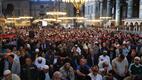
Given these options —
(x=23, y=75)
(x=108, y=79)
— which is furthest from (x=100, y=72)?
(x=23, y=75)

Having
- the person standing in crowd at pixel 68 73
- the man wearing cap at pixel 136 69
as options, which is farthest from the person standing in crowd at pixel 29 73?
the man wearing cap at pixel 136 69

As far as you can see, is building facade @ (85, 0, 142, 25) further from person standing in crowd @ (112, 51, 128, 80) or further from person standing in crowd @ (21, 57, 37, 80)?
person standing in crowd @ (21, 57, 37, 80)

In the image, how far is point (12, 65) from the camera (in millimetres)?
12602

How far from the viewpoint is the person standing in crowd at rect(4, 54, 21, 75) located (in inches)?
489

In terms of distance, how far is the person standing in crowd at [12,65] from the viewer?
12422 mm

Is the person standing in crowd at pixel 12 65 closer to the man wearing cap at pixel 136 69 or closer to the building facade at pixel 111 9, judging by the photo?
the man wearing cap at pixel 136 69

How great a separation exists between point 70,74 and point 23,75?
4.73ft

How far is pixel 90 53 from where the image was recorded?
16969mm

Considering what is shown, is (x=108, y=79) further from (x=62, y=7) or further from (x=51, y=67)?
(x=62, y=7)

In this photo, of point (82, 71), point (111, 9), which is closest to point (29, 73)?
point (82, 71)

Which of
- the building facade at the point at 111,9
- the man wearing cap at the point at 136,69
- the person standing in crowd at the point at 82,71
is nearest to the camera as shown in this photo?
the man wearing cap at the point at 136,69

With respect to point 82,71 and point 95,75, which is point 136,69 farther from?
point 82,71

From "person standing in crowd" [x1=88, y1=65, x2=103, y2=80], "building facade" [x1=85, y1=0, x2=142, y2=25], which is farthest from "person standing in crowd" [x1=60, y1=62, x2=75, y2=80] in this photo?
"building facade" [x1=85, y1=0, x2=142, y2=25]

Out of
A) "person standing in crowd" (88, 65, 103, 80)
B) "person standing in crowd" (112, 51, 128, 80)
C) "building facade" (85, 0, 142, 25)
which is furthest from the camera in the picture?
"building facade" (85, 0, 142, 25)
